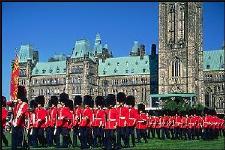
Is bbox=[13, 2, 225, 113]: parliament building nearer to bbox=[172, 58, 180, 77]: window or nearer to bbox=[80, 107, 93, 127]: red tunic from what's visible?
bbox=[172, 58, 180, 77]: window

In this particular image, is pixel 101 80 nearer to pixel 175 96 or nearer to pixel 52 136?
pixel 175 96

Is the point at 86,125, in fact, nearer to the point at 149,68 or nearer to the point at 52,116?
the point at 52,116

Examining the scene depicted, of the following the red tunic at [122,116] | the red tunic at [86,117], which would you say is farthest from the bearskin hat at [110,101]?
the red tunic at [122,116]

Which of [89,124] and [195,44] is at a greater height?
[195,44]

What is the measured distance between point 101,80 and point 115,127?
101665 mm

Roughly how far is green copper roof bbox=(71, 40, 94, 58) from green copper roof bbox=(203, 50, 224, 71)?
1112 inches

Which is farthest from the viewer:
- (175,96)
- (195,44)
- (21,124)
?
(195,44)

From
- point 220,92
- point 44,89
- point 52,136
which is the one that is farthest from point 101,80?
point 52,136

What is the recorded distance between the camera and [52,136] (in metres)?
20.4

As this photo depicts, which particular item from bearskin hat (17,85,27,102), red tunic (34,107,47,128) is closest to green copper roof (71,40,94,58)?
red tunic (34,107,47,128)

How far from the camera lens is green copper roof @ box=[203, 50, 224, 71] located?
106438 millimetres

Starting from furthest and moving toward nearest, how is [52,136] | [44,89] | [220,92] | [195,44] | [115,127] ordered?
1. [44,89]
2. [220,92]
3. [195,44]
4. [52,136]
5. [115,127]

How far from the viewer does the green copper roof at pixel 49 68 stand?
4845 inches

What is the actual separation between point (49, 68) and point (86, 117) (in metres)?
108
